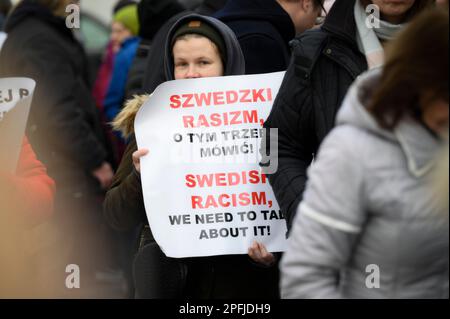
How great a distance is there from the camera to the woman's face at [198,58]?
4539 millimetres

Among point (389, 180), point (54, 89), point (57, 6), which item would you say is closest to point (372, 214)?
point (389, 180)

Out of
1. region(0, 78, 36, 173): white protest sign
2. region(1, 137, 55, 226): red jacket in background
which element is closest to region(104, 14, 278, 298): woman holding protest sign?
region(1, 137, 55, 226): red jacket in background

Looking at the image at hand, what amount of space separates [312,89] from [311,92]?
1 centimetres

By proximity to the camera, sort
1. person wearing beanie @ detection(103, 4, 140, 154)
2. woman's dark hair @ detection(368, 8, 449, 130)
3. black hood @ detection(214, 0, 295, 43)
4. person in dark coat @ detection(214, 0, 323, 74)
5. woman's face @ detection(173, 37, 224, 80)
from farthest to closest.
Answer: person wearing beanie @ detection(103, 4, 140, 154)
black hood @ detection(214, 0, 295, 43)
person in dark coat @ detection(214, 0, 323, 74)
woman's face @ detection(173, 37, 224, 80)
woman's dark hair @ detection(368, 8, 449, 130)

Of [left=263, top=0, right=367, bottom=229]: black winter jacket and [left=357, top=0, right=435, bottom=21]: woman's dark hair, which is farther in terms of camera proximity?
[left=357, top=0, right=435, bottom=21]: woman's dark hair

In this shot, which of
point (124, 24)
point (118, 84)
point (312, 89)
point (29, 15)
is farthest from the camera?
point (124, 24)

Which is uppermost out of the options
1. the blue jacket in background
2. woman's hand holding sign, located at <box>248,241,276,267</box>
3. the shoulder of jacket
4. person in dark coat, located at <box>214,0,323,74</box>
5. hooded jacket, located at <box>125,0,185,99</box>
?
the blue jacket in background

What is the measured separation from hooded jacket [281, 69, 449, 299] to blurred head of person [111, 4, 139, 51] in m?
7.64

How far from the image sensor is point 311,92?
4.04 metres

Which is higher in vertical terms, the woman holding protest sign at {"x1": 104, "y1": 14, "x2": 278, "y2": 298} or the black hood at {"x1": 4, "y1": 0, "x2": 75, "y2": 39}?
the black hood at {"x1": 4, "y1": 0, "x2": 75, "y2": 39}

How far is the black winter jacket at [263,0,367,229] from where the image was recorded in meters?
4.02

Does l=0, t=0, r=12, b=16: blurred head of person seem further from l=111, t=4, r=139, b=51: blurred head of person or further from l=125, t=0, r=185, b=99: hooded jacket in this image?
l=125, t=0, r=185, b=99: hooded jacket

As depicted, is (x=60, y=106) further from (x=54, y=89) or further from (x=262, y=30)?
(x=262, y=30)

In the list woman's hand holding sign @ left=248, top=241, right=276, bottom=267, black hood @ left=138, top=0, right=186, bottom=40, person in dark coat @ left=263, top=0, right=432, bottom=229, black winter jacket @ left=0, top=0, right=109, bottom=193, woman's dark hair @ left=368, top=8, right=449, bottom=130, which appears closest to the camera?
woman's dark hair @ left=368, top=8, right=449, bottom=130
